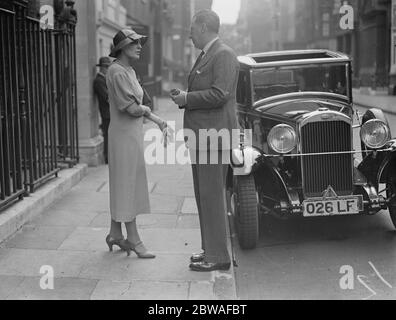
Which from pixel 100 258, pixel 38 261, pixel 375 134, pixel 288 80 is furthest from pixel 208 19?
pixel 288 80

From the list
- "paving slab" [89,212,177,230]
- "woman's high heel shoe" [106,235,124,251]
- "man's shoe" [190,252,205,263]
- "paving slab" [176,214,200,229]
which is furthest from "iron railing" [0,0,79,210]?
"man's shoe" [190,252,205,263]

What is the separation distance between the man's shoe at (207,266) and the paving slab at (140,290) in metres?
0.34

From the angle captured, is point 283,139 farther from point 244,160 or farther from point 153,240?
point 153,240

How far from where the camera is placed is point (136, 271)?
16.4ft

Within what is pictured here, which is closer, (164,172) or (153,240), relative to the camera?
(153,240)

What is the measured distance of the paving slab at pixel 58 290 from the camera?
435cm

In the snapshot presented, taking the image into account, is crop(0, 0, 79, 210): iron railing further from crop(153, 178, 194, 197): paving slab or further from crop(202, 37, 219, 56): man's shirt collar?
crop(202, 37, 219, 56): man's shirt collar

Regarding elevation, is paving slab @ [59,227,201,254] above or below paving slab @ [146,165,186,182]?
below

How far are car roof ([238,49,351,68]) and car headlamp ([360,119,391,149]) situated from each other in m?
1.42

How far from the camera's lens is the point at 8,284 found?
183 inches

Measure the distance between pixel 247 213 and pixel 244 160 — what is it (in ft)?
1.91

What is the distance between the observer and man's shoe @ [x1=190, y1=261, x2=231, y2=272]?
16.4ft

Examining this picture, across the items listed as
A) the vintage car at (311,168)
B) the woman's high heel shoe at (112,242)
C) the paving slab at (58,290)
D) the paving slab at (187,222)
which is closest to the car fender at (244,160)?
the vintage car at (311,168)
